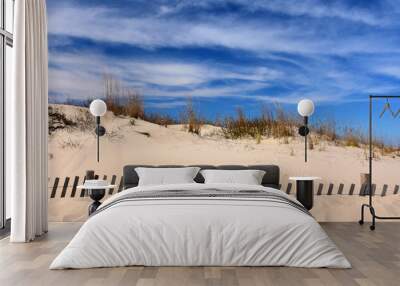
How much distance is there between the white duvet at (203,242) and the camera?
14.3 ft

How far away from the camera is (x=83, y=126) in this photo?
7.36m

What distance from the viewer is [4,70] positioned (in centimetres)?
630

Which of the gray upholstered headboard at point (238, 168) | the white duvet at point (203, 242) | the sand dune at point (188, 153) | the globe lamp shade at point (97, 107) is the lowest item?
the white duvet at point (203, 242)

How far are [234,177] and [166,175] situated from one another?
87cm

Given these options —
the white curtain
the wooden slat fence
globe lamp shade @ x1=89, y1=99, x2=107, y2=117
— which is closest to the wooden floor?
the white curtain

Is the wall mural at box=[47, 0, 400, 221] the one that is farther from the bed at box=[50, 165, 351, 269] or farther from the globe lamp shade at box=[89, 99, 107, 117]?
the bed at box=[50, 165, 351, 269]

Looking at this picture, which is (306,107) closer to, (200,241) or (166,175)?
(166,175)

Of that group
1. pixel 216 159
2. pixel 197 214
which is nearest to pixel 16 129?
pixel 197 214

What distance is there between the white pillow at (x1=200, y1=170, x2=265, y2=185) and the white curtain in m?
2.06

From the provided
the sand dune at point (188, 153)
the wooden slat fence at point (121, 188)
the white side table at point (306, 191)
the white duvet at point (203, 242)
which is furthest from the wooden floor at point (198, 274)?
the sand dune at point (188, 153)

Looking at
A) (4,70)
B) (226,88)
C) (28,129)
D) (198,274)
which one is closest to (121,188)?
(28,129)

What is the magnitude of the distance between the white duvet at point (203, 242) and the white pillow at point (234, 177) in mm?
2111

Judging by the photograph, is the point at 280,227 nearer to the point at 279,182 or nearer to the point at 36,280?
the point at 36,280

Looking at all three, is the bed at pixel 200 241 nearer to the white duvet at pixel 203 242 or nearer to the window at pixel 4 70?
the white duvet at pixel 203 242
